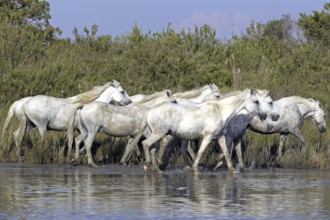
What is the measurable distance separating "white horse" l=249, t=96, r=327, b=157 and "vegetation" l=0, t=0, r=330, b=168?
1.32ft

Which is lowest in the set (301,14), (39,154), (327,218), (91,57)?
(327,218)

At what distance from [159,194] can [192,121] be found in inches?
168

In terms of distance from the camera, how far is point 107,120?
1909 cm

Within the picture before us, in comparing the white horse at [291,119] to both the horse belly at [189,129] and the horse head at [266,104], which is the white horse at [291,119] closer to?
the horse head at [266,104]

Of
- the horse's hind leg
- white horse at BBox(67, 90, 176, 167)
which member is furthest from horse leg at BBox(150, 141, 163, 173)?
the horse's hind leg

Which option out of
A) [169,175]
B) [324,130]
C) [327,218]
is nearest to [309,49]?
[324,130]

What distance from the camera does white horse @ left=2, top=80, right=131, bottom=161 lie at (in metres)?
20.5

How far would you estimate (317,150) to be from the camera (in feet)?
68.5

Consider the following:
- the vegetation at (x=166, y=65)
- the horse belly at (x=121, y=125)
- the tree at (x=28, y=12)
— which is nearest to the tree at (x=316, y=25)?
the vegetation at (x=166, y=65)

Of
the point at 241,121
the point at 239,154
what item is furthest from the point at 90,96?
the point at 239,154

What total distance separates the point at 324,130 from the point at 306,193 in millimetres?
8517

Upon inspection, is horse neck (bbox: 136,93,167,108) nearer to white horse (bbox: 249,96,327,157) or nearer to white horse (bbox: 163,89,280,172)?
white horse (bbox: 163,89,280,172)

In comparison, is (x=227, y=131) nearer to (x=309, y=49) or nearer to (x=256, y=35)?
(x=309, y=49)

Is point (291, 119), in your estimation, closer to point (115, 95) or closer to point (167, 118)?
A: point (115, 95)
